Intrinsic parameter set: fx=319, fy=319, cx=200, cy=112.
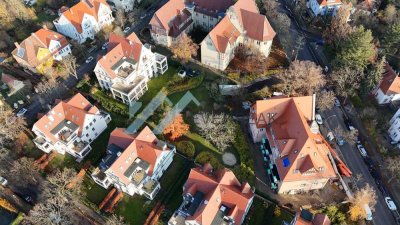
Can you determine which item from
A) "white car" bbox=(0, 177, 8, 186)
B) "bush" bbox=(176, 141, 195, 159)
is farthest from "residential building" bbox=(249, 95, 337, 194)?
"white car" bbox=(0, 177, 8, 186)

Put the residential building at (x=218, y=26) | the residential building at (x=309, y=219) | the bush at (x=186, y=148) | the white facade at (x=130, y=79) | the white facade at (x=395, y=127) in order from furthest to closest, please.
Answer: the residential building at (x=218, y=26) < the white facade at (x=130, y=79) < the white facade at (x=395, y=127) < the bush at (x=186, y=148) < the residential building at (x=309, y=219)

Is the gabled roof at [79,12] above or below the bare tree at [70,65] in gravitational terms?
above

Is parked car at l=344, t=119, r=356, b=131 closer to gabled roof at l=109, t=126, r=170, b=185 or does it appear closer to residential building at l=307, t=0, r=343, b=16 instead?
residential building at l=307, t=0, r=343, b=16

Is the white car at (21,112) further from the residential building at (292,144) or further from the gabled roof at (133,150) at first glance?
the residential building at (292,144)

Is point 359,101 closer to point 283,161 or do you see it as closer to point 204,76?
point 283,161

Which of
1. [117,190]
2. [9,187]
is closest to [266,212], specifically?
[117,190]

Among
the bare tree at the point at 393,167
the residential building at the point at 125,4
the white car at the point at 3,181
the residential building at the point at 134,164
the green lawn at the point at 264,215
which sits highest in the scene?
the residential building at the point at 125,4

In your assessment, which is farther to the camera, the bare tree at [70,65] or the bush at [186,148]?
the bare tree at [70,65]

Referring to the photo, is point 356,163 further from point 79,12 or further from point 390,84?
point 79,12

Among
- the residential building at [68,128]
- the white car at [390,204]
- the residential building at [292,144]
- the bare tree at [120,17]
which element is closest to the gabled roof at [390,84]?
the residential building at [292,144]
